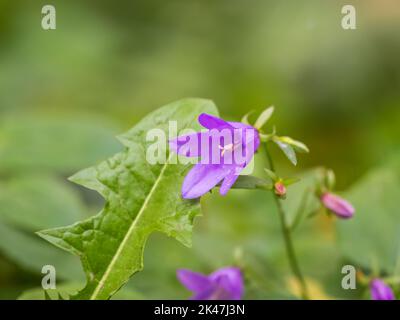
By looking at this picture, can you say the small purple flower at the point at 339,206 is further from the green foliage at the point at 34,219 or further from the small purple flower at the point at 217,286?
the green foliage at the point at 34,219

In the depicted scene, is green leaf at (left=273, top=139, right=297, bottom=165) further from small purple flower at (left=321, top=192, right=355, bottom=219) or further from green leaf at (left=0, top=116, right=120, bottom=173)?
green leaf at (left=0, top=116, right=120, bottom=173)

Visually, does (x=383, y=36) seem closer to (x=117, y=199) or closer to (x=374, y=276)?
(x=374, y=276)

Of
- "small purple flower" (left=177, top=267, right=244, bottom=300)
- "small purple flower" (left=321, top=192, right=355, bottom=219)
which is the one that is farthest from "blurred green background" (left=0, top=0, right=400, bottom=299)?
"small purple flower" (left=321, top=192, right=355, bottom=219)

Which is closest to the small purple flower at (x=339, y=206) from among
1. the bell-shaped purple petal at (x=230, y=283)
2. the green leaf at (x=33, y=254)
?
the bell-shaped purple petal at (x=230, y=283)

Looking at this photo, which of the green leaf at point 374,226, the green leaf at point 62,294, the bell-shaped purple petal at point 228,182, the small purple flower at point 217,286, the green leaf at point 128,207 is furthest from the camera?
the green leaf at point 374,226

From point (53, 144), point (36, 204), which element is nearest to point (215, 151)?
point (36, 204)

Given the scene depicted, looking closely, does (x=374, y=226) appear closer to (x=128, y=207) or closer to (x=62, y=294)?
(x=128, y=207)
